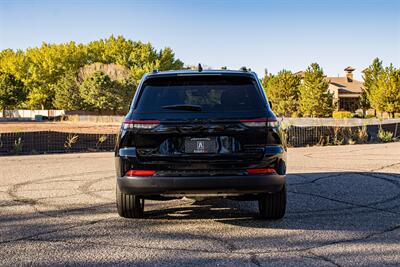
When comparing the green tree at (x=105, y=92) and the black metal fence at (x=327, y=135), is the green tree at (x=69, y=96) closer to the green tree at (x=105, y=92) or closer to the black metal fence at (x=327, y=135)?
the green tree at (x=105, y=92)

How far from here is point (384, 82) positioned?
5300 cm

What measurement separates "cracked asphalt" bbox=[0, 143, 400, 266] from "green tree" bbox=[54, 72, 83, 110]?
234 feet

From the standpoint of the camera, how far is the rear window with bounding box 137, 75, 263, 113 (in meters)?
4.69

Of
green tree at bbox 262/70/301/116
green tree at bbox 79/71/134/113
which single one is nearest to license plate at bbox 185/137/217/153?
green tree at bbox 262/70/301/116

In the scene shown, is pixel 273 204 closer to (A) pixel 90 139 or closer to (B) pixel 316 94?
(A) pixel 90 139

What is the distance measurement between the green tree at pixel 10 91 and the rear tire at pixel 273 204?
277 ft

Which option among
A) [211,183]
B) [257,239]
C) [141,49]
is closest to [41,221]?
[211,183]

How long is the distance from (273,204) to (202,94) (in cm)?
149

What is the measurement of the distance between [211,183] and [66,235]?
1603 mm

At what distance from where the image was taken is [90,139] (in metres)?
15.5

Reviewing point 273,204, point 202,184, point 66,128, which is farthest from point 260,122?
point 66,128

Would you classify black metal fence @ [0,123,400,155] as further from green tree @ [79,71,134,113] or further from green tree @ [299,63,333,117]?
green tree @ [79,71,134,113]

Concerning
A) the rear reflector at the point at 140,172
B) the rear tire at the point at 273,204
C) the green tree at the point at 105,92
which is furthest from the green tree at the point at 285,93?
the rear reflector at the point at 140,172

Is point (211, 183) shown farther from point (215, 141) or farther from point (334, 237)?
point (334, 237)
